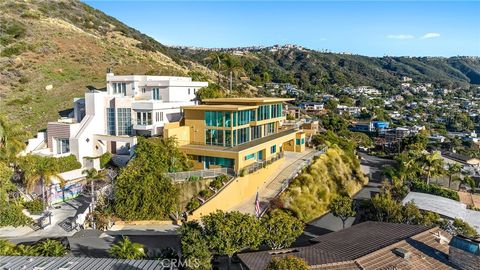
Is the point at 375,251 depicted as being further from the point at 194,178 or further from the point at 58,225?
the point at 58,225

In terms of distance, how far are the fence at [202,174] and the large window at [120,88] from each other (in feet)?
55.7

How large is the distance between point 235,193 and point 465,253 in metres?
17.9

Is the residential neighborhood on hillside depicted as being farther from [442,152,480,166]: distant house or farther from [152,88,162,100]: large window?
[442,152,480,166]: distant house

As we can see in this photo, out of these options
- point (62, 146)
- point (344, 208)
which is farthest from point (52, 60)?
point (344, 208)

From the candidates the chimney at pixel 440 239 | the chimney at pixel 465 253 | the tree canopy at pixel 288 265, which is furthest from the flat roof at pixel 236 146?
the chimney at pixel 465 253

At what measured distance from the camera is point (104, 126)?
1494 inches

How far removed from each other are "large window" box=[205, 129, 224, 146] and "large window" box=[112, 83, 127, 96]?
1287cm

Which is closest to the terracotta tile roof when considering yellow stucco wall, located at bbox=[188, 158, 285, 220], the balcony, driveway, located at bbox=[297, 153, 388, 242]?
driveway, located at bbox=[297, 153, 388, 242]

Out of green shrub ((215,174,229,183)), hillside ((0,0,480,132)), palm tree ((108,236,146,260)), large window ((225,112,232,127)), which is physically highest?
hillside ((0,0,480,132))

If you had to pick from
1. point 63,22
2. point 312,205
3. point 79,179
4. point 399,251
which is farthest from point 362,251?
point 63,22

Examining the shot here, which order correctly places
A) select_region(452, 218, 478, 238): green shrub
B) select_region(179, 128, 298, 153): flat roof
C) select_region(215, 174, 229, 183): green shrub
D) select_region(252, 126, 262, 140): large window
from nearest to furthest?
1. select_region(452, 218, 478, 238): green shrub
2. select_region(215, 174, 229, 183): green shrub
3. select_region(179, 128, 298, 153): flat roof
4. select_region(252, 126, 262, 140): large window

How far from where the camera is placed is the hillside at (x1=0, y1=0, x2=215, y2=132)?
50.8 m

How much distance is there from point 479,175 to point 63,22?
88823 millimetres

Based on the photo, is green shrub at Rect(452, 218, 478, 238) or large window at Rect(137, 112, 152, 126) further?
large window at Rect(137, 112, 152, 126)
